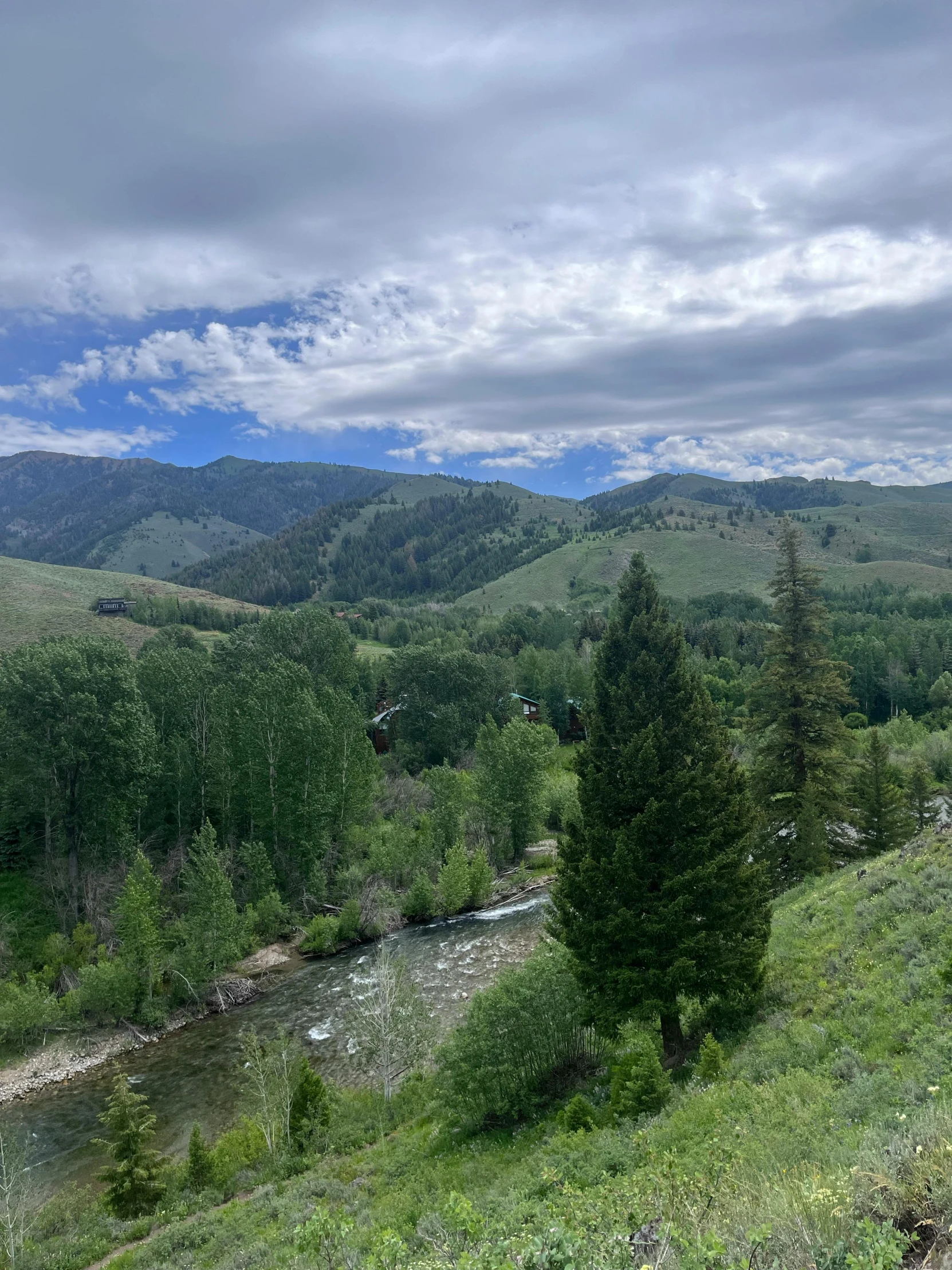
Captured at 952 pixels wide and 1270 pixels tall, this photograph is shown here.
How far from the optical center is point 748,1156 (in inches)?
392

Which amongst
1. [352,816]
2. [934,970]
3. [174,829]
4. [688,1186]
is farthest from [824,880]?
[174,829]

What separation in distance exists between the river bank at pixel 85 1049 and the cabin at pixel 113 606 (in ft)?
343

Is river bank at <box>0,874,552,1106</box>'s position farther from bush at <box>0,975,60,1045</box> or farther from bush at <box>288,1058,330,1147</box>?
bush at <box>288,1058,330,1147</box>

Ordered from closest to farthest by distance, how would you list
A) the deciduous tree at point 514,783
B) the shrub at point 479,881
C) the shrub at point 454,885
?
1. the shrub at point 454,885
2. the shrub at point 479,881
3. the deciduous tree at point 514,783

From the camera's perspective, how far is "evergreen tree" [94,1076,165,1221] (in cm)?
2005

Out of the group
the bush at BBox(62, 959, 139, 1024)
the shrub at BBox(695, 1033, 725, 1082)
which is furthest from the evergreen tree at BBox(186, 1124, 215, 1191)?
the shrub at BBox(695, 1033, 725, 1082)

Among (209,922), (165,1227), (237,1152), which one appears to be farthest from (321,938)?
(165,1227)

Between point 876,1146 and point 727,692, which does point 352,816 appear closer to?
point 876,1146

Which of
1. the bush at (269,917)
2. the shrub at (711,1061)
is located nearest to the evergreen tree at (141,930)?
the bush at (269,917)

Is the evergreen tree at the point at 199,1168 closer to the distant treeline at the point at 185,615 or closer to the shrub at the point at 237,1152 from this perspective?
the shrub at the point at 237,1152

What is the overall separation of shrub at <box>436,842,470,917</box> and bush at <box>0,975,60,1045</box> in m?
22.4

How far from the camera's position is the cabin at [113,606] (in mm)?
126012

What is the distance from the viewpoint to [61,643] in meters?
41.6

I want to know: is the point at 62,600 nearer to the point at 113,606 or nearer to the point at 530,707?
the point at 113,606
